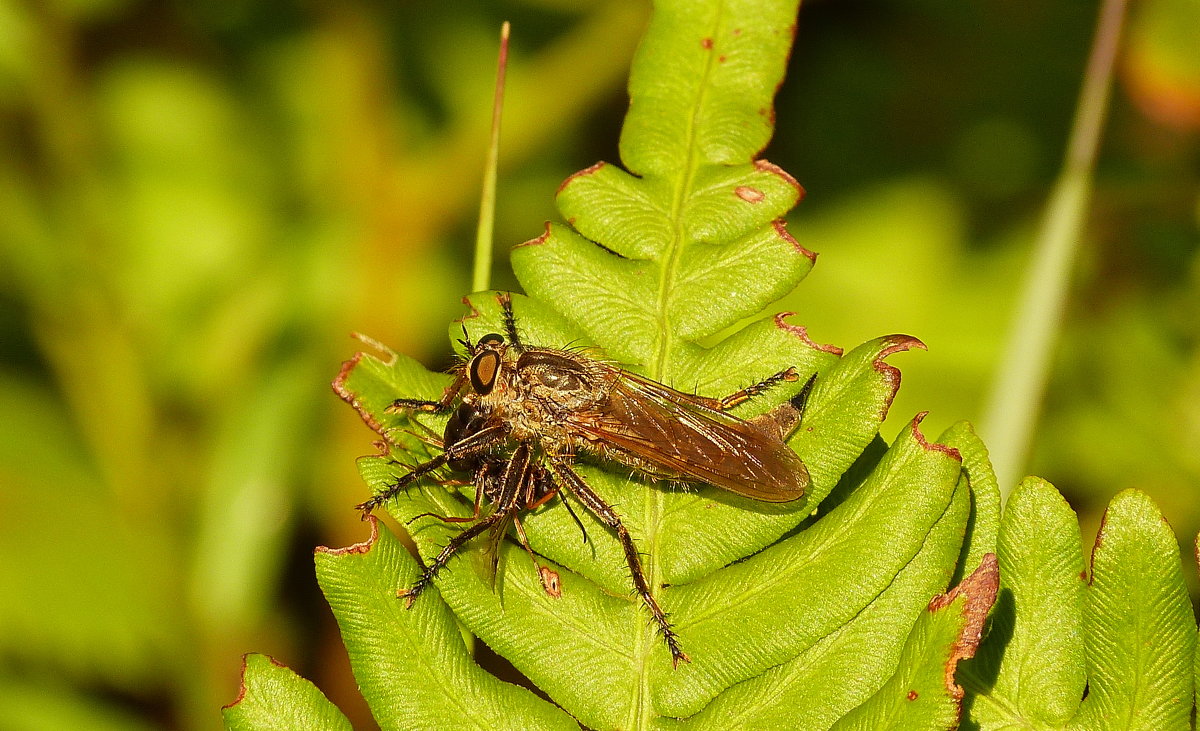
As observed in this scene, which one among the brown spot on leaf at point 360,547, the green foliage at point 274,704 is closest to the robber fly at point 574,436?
the brown spot on leaf at point 360,547

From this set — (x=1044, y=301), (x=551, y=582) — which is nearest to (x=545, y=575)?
(x=551, y=582)

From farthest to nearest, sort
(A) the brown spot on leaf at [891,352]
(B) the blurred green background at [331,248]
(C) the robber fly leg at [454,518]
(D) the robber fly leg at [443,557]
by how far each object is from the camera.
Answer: (B) the blurred green background at [331,248]
(C) the robber fly leg at [454,518]
(A) the brown spot on leaf at [891,352]
(D) the robber fly leg at [443,557]

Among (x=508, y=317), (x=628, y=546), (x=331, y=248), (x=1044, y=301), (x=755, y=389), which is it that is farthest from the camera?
(x=331, y=248)

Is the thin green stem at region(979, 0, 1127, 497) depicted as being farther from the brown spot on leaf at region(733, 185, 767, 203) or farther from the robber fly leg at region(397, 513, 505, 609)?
the robber fly leg at region(397, 513, 505, 609)

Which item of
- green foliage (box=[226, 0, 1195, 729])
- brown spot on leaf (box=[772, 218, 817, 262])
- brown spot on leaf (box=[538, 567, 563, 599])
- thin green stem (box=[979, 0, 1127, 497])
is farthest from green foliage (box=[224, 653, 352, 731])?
thin green stem (box=[979, 0, 1127, 497])

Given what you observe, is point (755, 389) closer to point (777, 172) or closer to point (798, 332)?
point (798, 332)

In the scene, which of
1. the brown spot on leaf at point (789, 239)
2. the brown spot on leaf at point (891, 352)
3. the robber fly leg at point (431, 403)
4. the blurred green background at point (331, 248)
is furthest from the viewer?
the blurred green background at point (331, 248)

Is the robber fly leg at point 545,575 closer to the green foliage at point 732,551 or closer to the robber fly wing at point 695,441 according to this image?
the green foliage at point 732,551
